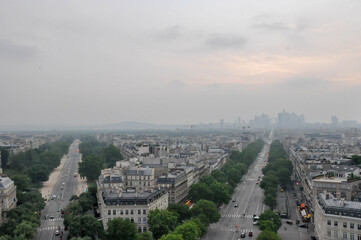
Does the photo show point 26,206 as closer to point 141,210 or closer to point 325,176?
point 141,210

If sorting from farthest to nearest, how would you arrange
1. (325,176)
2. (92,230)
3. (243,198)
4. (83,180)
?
(83,180), (243,198), (325,176), (92,230)

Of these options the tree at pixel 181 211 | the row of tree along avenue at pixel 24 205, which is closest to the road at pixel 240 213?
the tree at pixel 181 211

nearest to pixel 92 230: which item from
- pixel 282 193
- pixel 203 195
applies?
pixel 203 195

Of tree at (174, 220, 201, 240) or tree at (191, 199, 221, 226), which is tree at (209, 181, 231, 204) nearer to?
tree at (191, 199, 221, 226)

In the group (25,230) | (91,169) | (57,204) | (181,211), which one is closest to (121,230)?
(181,211)

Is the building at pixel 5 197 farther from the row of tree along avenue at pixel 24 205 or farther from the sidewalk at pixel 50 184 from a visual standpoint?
the sidewalk at pixel 50 184
